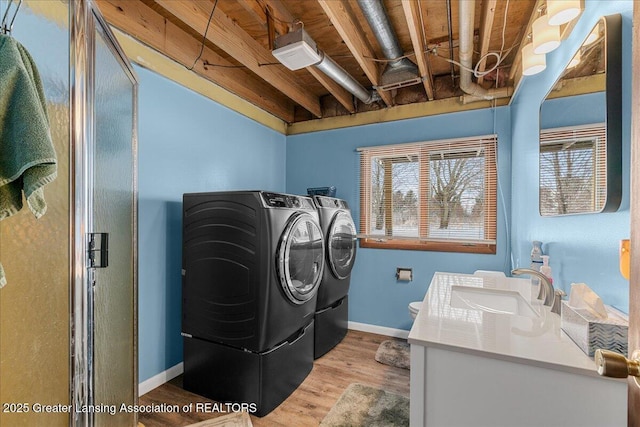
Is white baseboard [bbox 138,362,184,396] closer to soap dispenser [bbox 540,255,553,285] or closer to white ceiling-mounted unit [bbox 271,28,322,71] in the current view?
white ceiling-mounted unit [bbox 271,28,322,71]

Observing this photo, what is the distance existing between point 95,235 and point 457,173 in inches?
110

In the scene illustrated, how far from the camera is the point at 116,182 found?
1339 mm

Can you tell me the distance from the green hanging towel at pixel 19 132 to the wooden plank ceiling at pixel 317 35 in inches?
53.3

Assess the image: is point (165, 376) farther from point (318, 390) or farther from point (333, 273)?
point (333, 273)

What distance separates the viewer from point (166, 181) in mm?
2174

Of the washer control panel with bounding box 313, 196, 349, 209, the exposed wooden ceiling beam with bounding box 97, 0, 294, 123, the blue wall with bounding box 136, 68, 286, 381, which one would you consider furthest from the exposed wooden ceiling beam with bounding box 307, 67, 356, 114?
the washer control panel with bounding box 313, 196, 349, 209

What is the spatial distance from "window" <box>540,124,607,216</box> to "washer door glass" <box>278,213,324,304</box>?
1.42 m

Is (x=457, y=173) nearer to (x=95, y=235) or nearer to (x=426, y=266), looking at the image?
(x=426, y=266)

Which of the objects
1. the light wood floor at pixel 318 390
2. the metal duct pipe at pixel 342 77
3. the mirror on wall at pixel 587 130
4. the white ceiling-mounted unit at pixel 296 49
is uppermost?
the metal duct pipe at pixel 342 77

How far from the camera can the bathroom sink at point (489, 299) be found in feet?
4.85

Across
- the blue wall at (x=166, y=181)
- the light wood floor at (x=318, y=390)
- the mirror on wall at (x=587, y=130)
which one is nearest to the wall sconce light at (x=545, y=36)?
the mirror on wall at (x=587, y=130)

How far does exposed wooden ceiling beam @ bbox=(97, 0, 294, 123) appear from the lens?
183cm

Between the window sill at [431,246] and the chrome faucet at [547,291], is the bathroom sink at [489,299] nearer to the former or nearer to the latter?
the chrome faucet at [547,291]

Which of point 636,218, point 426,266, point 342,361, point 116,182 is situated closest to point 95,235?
point 116,182
